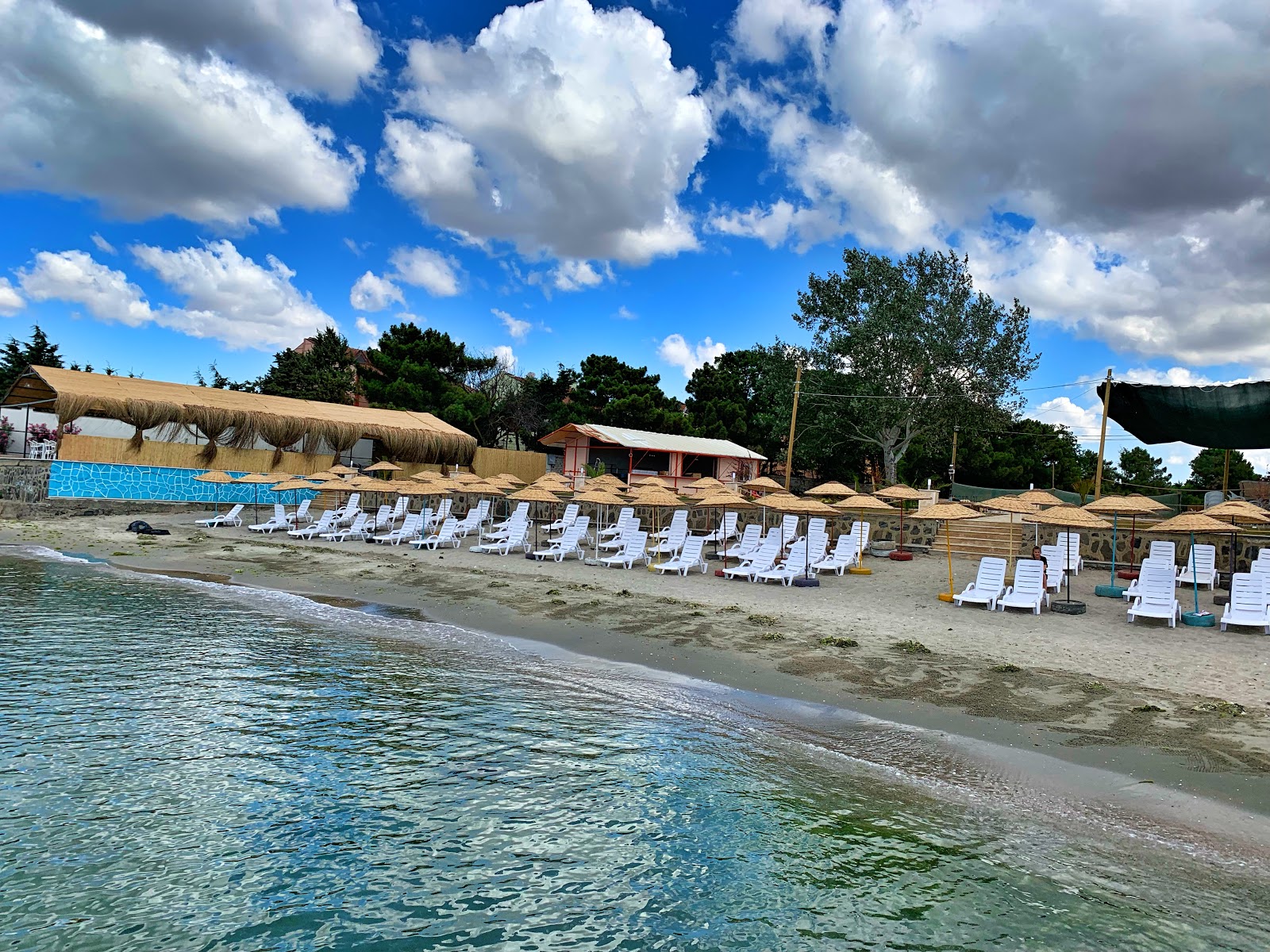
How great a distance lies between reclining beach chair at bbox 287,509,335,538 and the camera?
20.5 metres

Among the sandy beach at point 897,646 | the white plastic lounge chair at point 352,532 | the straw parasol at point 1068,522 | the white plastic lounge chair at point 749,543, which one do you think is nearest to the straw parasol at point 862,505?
the sandy beach at point 897,646

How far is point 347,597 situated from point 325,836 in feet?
27.6

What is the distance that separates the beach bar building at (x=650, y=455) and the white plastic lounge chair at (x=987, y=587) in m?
17.4

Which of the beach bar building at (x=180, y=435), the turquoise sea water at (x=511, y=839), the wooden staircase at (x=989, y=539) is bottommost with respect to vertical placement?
the turquoise sea water at (x=511, y=839)

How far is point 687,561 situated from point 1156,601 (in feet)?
25.4

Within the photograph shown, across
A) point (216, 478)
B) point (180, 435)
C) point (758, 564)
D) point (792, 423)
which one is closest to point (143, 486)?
point (180, 435)

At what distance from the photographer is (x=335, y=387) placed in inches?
1495

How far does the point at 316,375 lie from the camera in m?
38.2

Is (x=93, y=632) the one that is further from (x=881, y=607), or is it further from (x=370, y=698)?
(x=881, y=607)

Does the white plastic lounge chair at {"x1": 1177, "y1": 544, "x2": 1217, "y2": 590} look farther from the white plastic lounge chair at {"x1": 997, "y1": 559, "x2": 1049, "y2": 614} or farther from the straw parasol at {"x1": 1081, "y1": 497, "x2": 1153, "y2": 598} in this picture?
the white plastic lounge chair at {"x1": 997, "y1": 559, "x2": 1049, "y2": 614}

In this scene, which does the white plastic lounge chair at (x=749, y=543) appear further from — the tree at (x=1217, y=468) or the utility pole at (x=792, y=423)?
the tree at (x=1217, y=468)

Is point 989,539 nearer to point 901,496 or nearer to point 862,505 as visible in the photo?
point 901,496

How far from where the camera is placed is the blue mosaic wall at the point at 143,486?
22.9 meters

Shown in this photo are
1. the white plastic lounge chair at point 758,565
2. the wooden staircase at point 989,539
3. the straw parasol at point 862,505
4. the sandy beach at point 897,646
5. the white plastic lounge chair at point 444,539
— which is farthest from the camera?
Answer: the white plastic lounge chair at point 444,539
